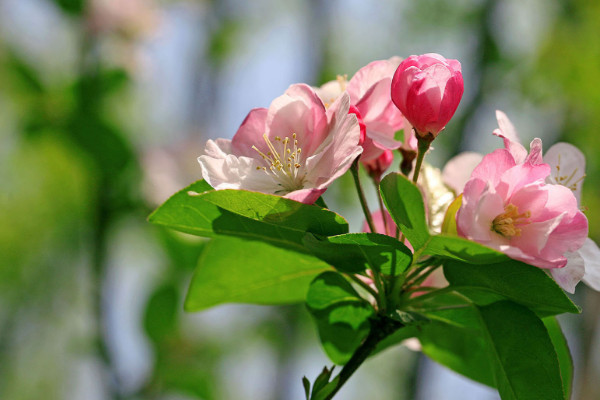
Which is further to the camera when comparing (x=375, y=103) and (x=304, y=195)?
(x=375, y=103)

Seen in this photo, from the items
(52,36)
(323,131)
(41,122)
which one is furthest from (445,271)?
(52,36)

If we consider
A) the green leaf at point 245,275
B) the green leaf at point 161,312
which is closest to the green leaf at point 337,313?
the green leaf at point 245,275

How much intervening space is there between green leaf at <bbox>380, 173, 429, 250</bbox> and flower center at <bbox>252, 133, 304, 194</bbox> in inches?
10.5

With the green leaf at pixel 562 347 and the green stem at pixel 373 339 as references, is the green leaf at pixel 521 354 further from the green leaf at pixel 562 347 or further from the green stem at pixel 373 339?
the green leaf at pixel 562 347

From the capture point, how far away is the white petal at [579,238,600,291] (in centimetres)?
97

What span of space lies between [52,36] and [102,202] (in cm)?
508

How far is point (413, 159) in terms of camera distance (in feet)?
4.00

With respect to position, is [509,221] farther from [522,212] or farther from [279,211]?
[279,211]

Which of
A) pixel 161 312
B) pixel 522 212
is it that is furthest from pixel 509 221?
pixel 161 312

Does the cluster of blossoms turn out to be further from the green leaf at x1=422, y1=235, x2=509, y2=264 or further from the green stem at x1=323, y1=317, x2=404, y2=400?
the green stem at x1=323, y1=317, x2=404, y2=400

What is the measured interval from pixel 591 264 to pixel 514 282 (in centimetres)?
24

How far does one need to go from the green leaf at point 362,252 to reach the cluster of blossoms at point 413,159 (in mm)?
83

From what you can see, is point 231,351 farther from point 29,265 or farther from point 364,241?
point 364,241

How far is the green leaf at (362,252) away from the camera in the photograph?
0.87 meters
